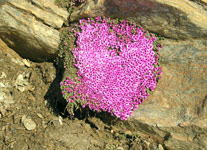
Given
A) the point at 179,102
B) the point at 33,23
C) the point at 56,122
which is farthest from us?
the point at 33,23

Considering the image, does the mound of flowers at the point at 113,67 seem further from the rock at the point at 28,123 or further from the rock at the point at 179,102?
the rock at the point at 28,123

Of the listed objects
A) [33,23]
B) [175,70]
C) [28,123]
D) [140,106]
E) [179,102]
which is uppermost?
[175,70]

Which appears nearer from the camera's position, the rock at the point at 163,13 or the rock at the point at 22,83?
the rock at the point at 163,13

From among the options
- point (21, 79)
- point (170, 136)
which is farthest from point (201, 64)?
point (21, 79)

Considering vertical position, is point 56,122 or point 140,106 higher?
point 140,106

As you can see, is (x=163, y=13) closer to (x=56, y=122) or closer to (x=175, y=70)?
(x=175, y=70)

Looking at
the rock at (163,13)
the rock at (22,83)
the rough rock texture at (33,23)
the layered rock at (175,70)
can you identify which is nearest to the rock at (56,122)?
the rock at (22,83)

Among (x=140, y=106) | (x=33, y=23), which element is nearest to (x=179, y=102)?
(x=140, y=106)
